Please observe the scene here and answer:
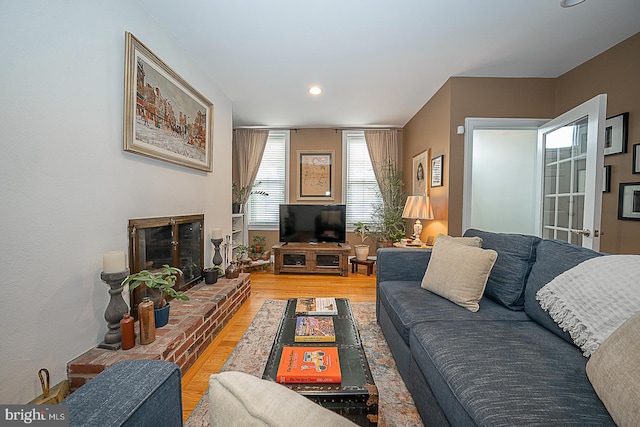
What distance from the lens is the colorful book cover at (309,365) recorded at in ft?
3.84

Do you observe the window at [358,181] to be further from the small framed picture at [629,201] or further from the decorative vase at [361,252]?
the small framed picture at [629,201]

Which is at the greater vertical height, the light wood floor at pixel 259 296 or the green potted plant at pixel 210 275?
the green potted plant at pixel 210 275

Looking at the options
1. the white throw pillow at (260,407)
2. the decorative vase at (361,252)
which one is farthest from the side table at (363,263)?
the white throw pillow at (260,407)

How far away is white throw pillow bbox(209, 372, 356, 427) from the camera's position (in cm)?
34

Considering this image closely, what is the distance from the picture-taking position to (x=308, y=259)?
4504 millimetres

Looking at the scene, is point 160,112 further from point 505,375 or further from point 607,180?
point 607,180

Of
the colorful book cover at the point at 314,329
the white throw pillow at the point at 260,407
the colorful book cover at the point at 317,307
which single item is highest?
the white throw pillow at the point at 260,407

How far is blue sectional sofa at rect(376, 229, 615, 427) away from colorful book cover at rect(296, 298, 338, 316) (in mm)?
420

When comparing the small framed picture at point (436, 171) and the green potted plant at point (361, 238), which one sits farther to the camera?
the green potted plant at point (361, 238)

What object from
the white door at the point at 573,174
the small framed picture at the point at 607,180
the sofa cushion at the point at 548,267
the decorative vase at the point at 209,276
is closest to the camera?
the sofa cushion at the point at 548,267

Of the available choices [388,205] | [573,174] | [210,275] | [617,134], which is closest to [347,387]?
[210,275]

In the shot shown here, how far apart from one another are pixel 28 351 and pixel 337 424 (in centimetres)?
177

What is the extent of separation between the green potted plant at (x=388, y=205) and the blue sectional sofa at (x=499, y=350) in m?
2.47

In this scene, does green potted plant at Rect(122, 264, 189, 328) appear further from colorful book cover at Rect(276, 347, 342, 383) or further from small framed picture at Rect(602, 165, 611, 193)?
small framed picture at Rect(602, 165, 611, 193)
